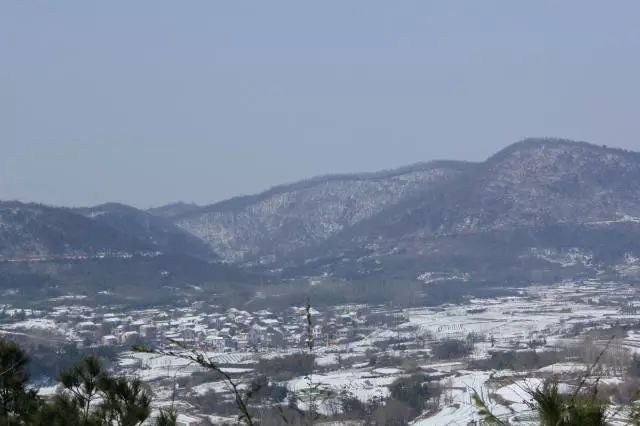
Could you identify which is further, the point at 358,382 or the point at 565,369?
the point at 358,382

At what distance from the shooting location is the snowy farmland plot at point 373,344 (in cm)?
4512

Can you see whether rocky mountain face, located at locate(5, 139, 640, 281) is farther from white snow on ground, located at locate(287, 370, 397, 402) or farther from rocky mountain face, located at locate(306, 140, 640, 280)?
white snow on ground, located at locate(287, 370, 397, 402)

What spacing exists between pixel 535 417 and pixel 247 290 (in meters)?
128

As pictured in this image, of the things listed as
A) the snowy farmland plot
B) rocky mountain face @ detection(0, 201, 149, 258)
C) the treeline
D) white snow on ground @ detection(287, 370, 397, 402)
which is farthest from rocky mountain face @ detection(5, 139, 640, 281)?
the treeline

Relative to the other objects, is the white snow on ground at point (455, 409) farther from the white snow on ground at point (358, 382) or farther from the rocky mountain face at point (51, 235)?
the rocky mountain face at point (51, 235)

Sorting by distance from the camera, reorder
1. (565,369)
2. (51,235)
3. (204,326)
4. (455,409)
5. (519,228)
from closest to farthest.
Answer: (565,369), (455,409), (204,326), (51,235), (519,228)

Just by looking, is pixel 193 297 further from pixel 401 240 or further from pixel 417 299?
pixel 401 240

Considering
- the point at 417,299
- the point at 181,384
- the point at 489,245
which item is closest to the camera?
the point at 181,384

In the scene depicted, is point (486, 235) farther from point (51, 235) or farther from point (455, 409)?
point (455, 409)

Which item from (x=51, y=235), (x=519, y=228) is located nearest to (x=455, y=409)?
(x=51, y=235)

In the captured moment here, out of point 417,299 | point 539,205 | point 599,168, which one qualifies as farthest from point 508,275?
point 599,168

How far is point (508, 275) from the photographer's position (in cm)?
14662

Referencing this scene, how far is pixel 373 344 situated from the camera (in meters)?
78.1

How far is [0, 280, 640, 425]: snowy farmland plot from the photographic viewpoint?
1777 inches
